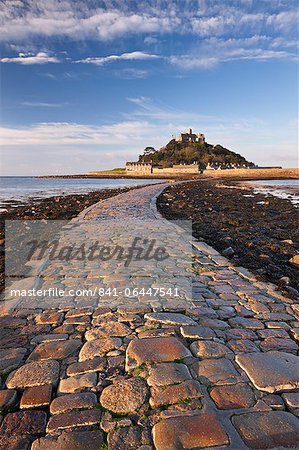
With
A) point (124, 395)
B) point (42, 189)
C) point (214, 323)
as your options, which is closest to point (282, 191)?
point (42, 189)

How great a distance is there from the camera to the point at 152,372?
237 centimetres

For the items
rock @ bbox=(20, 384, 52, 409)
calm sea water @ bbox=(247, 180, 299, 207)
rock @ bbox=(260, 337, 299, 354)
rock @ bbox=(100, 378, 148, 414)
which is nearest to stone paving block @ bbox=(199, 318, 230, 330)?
rock @ bbox=(260, 337, 299, 354)

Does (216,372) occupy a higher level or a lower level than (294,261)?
higher

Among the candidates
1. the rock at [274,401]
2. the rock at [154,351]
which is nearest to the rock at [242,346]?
the rock at [154,351]

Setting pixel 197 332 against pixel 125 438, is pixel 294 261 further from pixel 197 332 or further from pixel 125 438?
pixel 125 438

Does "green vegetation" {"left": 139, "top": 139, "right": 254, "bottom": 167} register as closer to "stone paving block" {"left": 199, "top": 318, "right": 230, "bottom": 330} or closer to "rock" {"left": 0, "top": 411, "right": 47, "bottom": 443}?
"stone paving block" {"left": 199, "top": 318, "right": 230, "bottom": 330}

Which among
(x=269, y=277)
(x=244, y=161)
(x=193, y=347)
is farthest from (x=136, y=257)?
(x=244, y=161)

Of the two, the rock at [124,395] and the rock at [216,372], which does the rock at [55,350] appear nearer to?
the rock at [124,395]

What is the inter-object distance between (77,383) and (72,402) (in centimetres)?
20

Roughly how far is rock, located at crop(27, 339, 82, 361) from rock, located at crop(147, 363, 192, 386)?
78 centimetres

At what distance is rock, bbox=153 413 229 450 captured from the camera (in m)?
1.75

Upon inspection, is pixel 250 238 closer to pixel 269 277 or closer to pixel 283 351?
pixel 269 277

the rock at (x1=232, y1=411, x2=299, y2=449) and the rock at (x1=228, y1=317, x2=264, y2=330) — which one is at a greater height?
the rock at (x1=232, y1=411, x2=299, y2=449)

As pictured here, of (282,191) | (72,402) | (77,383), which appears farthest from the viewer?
(282,191)
